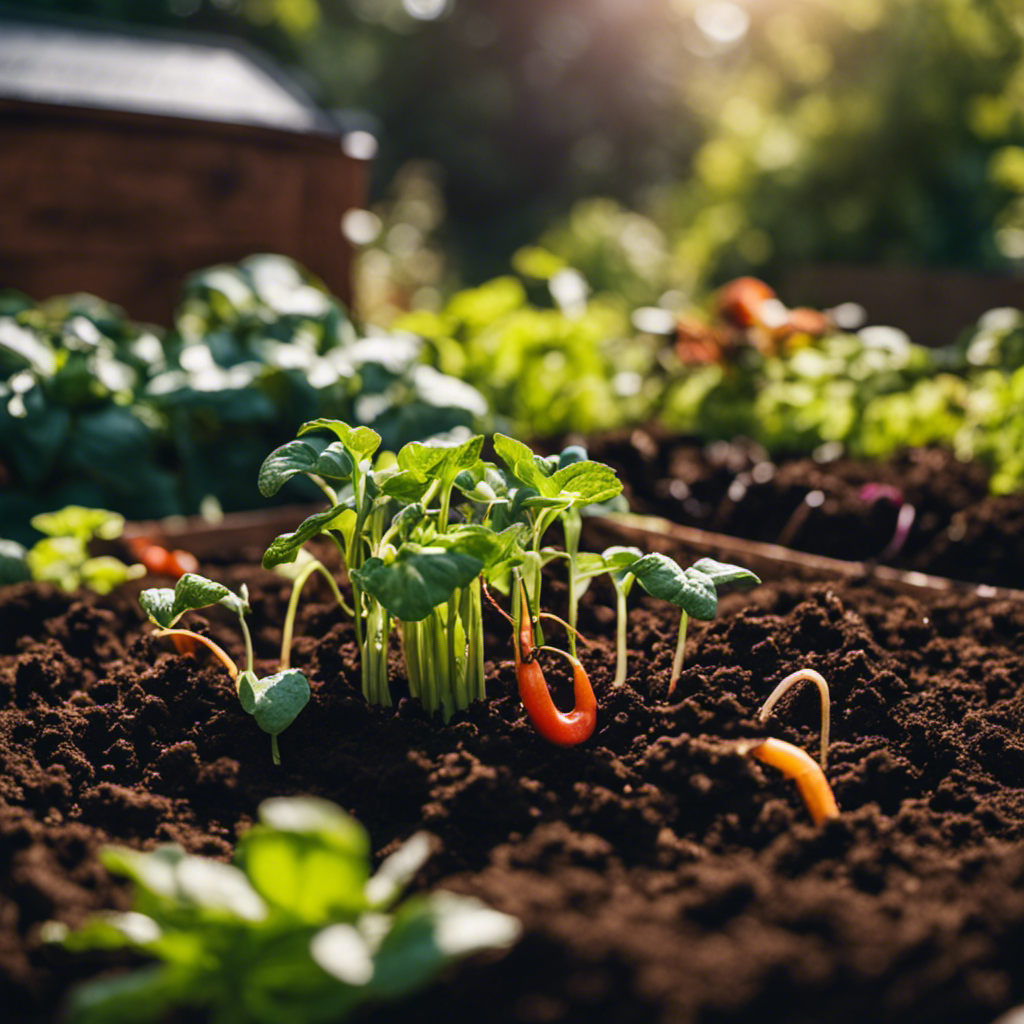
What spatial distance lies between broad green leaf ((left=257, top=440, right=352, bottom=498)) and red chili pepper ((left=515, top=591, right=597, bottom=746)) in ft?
1.27

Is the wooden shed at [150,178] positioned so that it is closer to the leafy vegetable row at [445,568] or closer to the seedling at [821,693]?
the leafy vegetable row at [445,568]

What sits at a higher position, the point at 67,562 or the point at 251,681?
the point at 67,562

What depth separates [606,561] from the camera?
1422 millimetres

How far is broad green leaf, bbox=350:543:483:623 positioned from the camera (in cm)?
111

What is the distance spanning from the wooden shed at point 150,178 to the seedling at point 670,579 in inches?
116

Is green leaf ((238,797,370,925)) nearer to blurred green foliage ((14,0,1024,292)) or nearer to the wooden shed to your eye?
the wooden shed

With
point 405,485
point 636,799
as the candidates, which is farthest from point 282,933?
point 405,485

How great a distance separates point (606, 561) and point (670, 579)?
0.52 ft

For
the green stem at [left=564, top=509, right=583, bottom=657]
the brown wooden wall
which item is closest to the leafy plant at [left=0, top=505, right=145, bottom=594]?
the green stem at [left=564, top=509, right=583, bottom=657]

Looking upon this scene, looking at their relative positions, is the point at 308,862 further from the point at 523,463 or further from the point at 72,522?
the point at 72,522

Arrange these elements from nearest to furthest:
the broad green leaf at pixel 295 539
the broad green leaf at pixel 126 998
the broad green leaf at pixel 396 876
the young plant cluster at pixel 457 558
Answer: the broad green leaf at pixel 126 998, the broad green leaf at pixel 396 876, the young plant cluster at pixel 457 558, the broad green leaf at pixel 295 539

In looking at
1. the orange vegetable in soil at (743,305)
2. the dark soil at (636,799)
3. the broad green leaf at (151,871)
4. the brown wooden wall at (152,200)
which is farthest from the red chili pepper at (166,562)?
the orange vegetable in soil at (743,305)

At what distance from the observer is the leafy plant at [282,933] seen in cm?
77

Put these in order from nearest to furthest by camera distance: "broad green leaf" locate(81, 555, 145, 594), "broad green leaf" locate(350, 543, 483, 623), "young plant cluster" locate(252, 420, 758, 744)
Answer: "broad green leaf" locate(350, 543, 483, 623) → "young plant cluster" locate(252, 420, 758, 744) → "broad green leaf" locate(81, 555, 145, 594)
